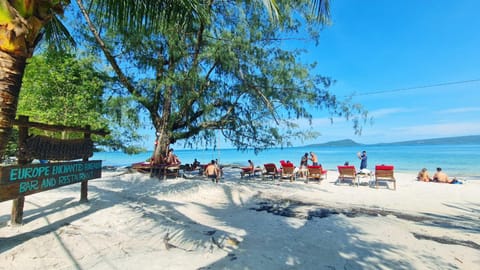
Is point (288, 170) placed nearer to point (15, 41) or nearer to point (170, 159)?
point (170, 159)

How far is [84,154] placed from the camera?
527 centimetres

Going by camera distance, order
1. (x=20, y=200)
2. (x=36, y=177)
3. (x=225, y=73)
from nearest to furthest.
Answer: (x=36, y=177), (x=20, y=200), (x=225, y=73)

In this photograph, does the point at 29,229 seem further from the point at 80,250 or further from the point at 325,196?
the point at 325,196

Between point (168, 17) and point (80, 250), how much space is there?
3547 mm

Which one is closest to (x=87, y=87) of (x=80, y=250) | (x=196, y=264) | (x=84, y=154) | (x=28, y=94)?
(x=28, y=94)

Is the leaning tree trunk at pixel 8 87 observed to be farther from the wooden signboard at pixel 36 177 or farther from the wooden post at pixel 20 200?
the wooden post at pixel 20 200

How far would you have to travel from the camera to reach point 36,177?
146 inches

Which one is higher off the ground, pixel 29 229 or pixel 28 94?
pixel 28 94

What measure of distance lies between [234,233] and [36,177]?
3.09 metres

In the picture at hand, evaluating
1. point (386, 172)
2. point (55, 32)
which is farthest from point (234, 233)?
point (386, 172)

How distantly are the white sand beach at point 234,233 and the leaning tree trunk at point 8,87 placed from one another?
158 centimetres

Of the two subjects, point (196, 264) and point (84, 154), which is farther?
point (84, 154)

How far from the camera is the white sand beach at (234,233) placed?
3.20 metres

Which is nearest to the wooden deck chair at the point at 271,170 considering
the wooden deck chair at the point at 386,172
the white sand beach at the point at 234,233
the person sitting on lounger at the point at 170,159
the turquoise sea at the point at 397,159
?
the turquoise sea at the point at 397,159
